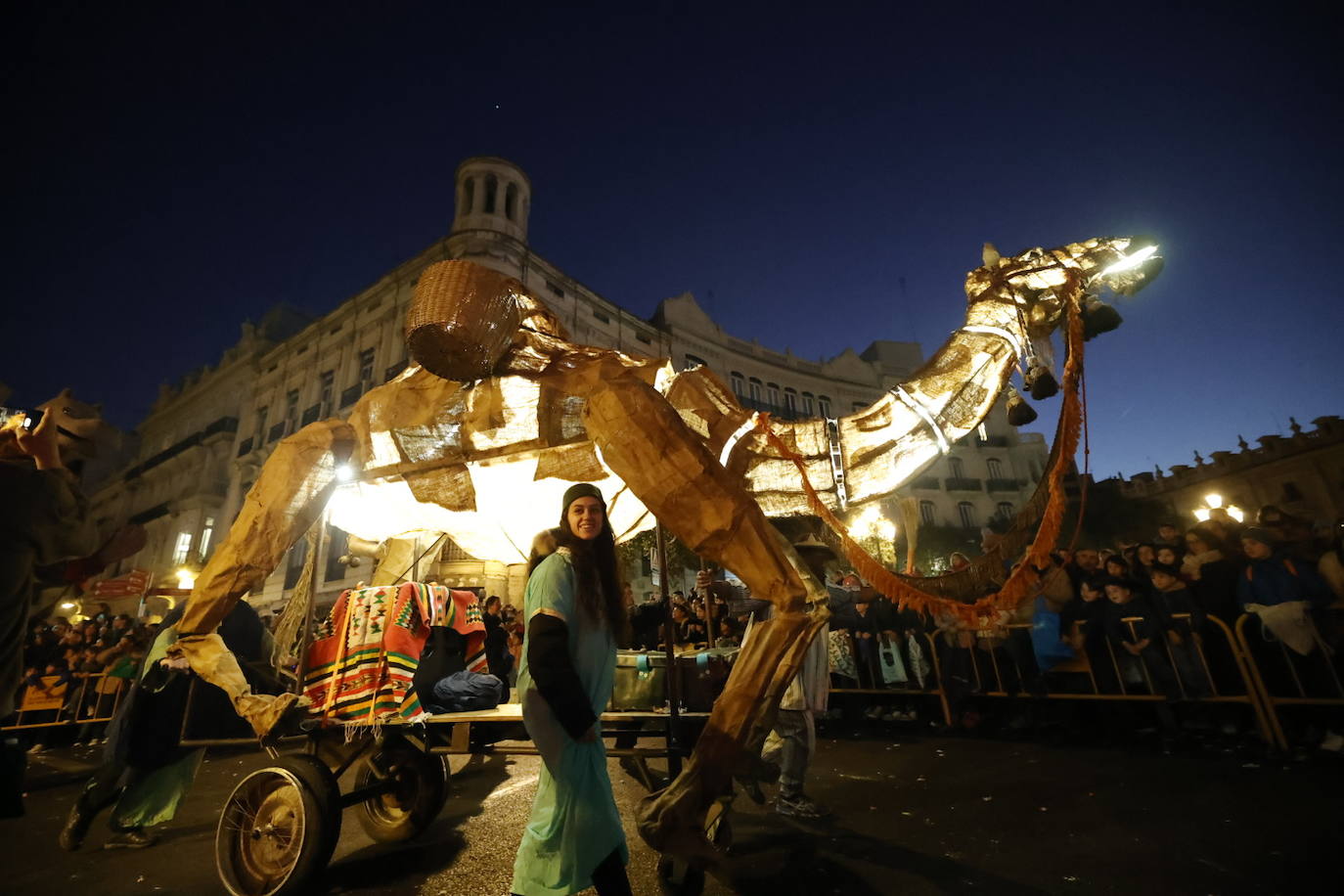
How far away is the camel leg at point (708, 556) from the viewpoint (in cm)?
250

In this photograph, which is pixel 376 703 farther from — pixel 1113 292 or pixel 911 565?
pixel 1113 292

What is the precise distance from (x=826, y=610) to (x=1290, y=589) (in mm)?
5461

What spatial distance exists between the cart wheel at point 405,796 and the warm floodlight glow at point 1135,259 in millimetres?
5941

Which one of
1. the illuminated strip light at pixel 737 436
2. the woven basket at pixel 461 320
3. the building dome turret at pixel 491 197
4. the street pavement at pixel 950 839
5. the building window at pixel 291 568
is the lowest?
the street pavement at pixel 950 839

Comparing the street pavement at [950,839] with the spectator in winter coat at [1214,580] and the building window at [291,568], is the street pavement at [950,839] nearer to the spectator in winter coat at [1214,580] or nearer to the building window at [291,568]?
the spectator in winter coat at [1214,580]

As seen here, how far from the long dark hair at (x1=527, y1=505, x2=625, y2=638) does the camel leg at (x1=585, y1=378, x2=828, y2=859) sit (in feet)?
1.18

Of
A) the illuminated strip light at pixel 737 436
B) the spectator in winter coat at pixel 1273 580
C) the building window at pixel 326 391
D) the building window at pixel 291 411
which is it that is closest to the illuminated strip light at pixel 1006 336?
the illuminated strip light at pixel 737 436

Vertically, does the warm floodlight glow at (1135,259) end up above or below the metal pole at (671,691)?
above

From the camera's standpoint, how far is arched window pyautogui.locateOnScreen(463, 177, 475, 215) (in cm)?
2330

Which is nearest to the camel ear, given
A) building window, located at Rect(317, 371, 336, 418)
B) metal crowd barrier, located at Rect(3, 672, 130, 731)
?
metal crowd barrier, located at Rect(3, 672, 130, 731)

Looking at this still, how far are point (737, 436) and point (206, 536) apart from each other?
3177 centimetres

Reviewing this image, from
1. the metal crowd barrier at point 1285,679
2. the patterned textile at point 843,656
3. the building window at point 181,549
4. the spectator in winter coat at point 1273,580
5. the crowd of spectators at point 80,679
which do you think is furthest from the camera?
the building window at point 181,549

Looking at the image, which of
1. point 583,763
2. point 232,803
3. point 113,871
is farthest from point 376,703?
point 113,871

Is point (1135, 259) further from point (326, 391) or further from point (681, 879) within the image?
point (326, 391)
